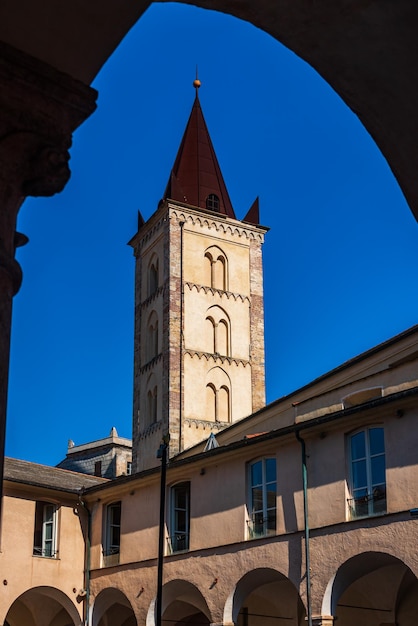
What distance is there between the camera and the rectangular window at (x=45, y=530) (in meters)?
29.8

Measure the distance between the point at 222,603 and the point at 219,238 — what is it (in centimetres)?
3284

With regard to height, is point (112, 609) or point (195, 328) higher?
point (195, 328)

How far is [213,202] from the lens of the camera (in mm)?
58031

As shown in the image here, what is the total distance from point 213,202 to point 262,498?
35.6m

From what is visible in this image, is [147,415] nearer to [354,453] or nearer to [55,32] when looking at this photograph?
[354,453]

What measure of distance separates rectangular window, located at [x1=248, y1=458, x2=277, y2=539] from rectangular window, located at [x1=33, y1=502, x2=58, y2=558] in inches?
324

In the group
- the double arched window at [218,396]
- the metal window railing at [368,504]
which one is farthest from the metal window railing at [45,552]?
the double arched window at [218,396]

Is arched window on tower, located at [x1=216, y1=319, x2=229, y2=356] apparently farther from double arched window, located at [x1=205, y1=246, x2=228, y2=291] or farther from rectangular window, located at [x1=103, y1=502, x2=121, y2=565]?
rectangular window, located at [x1=103, y1=502, x2=121, y2=565]

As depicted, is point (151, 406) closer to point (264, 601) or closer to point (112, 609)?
point (112, 609)

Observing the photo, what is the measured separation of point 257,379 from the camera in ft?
175

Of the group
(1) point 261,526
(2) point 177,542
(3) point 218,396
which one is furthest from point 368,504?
(3) point 218,396

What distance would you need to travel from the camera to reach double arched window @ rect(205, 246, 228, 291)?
54438 mm

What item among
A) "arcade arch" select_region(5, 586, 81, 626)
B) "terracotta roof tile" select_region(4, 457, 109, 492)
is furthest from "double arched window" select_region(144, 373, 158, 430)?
"arcade arch" select_region(5, 586, 81, 626)

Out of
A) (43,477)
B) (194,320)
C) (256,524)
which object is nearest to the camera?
(256,524)
